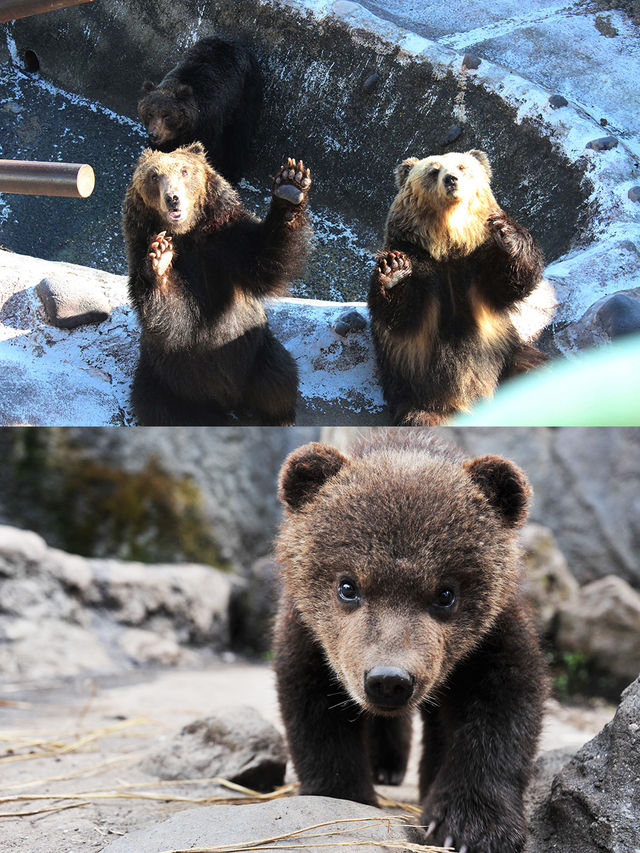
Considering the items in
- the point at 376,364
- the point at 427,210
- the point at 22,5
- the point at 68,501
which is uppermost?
the point at 22,5

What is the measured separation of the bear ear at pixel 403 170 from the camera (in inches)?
140

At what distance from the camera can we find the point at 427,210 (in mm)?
3422

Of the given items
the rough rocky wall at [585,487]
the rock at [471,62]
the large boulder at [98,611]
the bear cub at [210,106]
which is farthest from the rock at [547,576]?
the bear cub at [210,106]

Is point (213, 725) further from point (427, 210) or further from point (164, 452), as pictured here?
point (164, 452)

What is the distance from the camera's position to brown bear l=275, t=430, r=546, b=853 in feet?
7.43

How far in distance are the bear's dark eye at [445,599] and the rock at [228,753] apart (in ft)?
3.76

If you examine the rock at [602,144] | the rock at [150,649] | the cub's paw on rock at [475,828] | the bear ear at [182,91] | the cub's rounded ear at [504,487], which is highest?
the rock at [602,144]

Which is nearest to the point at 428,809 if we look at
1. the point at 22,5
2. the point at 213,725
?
the point at 213,725

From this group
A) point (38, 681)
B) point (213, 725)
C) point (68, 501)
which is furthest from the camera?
point (68, 501)

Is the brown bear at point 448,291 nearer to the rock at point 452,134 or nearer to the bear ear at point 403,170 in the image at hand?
the bear ear at point 403,170

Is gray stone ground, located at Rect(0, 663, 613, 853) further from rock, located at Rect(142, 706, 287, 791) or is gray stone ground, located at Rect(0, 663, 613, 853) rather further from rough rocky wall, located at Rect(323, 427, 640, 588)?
rough rocky wall, located at Rect(323, 427, 640, 588)

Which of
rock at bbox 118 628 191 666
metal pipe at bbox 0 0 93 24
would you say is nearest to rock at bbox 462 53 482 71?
metal pipe at bbox 0 0 93 24

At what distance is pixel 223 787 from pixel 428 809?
35.1 inches

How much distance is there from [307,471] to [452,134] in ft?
Answer: 6.93
